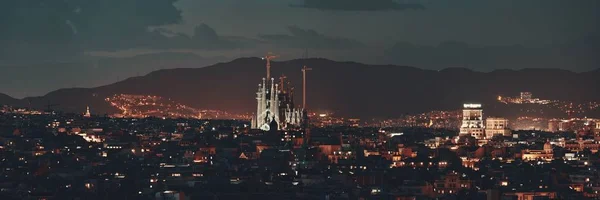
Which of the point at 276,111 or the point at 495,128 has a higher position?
the point at 276,111

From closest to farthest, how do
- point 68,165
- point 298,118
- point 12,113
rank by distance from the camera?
point 68,165, point 298,118, point 12,113

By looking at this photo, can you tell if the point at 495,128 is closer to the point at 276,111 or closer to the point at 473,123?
the point at 473,123

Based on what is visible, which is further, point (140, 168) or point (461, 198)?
point (140, 168)

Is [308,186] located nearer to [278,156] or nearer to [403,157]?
[278,156]

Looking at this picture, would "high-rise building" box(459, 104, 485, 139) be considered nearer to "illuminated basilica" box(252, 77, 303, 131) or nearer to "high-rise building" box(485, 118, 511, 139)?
"high-rise building" box(485, 118, 511, 139)

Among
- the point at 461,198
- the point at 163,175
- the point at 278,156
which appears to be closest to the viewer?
the point at 461,198

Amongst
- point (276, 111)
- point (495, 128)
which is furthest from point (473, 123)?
point (276, 111)

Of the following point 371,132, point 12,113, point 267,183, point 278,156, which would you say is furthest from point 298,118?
point 267,183
